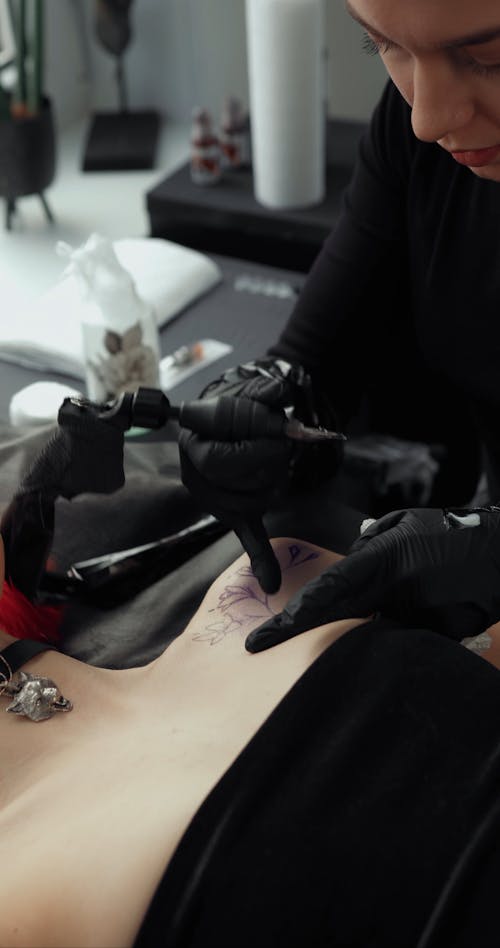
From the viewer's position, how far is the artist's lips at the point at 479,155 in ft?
2.44

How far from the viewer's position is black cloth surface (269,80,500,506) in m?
1.02

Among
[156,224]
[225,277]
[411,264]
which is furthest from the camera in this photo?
[156,224]

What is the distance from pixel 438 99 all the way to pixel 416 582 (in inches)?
13.4

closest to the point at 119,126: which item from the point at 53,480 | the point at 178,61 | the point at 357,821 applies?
the point at 178,61

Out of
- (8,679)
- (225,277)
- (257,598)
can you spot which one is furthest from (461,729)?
(225,277)

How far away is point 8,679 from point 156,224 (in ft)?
3.35

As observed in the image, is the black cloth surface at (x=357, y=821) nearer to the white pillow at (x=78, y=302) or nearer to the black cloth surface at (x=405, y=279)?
the black cloth surface at (x=405, y=279)

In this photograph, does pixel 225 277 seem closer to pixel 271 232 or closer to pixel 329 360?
pixel 271 232

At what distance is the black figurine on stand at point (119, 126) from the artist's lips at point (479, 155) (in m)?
1.24

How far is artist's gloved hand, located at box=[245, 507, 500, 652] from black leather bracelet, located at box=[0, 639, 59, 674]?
179mm

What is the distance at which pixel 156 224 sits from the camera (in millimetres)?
1619

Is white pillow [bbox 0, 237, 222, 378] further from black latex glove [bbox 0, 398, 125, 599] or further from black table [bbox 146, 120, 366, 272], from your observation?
black latex glove [bbox 0, 398, 125, 599]

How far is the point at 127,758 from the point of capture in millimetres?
683

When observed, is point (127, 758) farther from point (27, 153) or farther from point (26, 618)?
point (27, 153)
